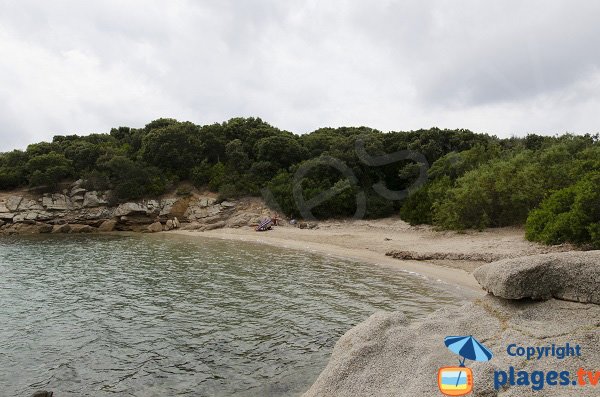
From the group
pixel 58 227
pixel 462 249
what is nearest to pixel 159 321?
pixel 462 249

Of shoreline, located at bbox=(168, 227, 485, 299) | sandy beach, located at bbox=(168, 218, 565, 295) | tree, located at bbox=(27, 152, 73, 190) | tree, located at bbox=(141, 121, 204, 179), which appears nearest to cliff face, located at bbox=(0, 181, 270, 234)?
tree, located at bbox=(27, 152, 73, 190)

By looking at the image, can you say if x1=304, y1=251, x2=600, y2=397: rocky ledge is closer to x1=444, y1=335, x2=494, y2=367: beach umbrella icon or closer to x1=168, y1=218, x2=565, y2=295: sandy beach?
x1=444, y1=335, x2=494, y2=367: beach umbrella icon

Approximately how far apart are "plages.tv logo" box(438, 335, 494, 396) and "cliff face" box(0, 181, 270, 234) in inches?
1478

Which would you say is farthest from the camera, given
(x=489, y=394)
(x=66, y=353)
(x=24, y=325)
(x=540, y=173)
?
(x=540, y=173)

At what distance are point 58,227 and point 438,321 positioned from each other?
4731 centimetres

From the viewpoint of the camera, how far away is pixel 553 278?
8047 millimetres

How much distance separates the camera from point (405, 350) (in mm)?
7391

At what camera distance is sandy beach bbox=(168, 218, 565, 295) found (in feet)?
64.3

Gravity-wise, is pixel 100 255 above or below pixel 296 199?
below

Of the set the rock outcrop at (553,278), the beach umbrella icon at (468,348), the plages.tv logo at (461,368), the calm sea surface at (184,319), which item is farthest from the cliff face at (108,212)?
the plages.tv logo at (461,368)

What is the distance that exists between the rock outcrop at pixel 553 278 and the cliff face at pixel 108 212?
36.7m

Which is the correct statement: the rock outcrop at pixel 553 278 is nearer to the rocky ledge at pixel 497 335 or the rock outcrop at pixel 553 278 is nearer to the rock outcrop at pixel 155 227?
the rocky ledge at pixel 497 335

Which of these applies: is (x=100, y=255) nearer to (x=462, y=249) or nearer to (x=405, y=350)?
(x=462, y=249)

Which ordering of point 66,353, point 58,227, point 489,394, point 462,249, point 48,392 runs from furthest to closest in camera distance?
1. point 58,227
2. point 462,249
3. point 66,353
4. point 48,392
5. point 489,394
